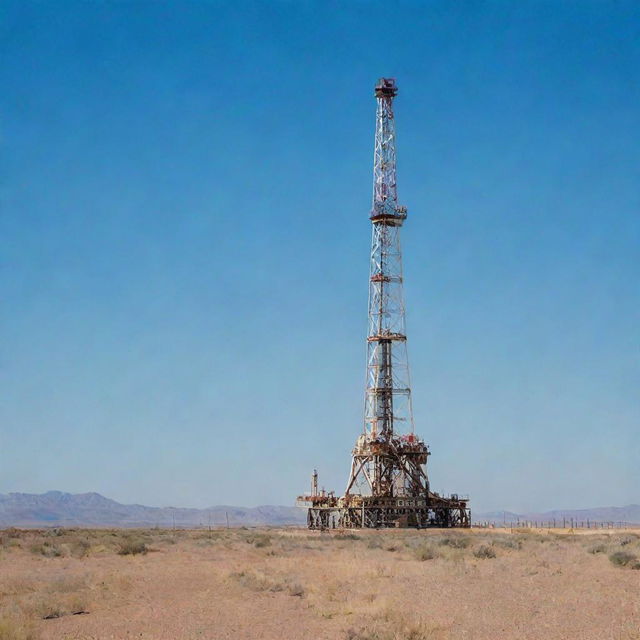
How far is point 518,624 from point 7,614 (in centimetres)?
1037

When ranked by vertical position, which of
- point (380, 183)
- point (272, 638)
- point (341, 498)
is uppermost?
point (380, 183)

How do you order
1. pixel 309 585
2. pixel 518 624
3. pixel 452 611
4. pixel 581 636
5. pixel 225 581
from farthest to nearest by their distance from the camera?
A: pixel 225 581 → pixel 309 585 → pixel 452 611 → pixel 518 624 → pixel 581 636

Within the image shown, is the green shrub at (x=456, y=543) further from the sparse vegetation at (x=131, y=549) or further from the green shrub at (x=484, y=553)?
the sparse vegetation at (x=131, y=549)

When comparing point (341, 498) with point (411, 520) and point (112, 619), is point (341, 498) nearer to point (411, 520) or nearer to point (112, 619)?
point (411, 520)

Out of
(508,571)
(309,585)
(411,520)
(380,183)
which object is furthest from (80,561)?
(380,183)

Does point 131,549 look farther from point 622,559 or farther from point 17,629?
point 17,629

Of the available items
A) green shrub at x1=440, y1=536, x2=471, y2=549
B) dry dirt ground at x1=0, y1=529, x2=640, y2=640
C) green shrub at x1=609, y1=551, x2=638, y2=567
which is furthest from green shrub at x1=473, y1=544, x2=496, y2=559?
green shrub at x1=609, y1=551, x2=638, y2=567

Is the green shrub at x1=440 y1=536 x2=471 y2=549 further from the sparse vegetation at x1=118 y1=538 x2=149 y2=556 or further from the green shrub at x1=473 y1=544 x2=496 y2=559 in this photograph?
the sparse vegetation at x1=118 y1=538 x2=149 y2=556

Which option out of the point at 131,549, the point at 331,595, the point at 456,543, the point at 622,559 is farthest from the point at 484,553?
the point at 131,549

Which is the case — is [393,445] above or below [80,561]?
above

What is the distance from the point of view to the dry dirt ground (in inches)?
695

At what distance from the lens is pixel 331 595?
71.3 ft

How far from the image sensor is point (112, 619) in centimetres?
1925

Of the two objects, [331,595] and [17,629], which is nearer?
[17,629]
